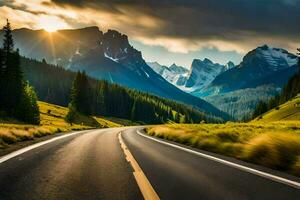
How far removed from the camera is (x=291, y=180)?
8.77 metres

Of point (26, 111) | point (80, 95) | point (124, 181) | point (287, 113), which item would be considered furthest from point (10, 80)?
point (124, 181)

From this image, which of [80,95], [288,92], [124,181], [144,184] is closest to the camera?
[144,184]

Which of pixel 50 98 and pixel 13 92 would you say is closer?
pixel 13 92

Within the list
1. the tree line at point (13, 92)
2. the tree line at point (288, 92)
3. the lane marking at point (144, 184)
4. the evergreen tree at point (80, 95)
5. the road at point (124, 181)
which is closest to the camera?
the lane marking at point (144, 184)

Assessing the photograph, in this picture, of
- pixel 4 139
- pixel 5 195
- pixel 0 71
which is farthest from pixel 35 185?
pixel 0 71

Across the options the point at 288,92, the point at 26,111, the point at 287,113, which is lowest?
the point at 26,111

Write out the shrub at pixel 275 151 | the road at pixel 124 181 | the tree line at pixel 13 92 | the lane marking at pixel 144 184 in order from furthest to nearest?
the tree line at pixel 13 92 < the shrub at pixel 275 151 < the road at pixel 124 181 < the lane marking at pixel 144 184

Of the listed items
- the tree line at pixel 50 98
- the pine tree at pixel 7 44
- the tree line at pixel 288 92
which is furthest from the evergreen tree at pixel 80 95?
the tree line at pixel 288 92

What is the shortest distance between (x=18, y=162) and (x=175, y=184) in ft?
16.9

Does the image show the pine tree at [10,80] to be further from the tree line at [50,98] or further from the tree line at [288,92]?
the tree line at [288,92]

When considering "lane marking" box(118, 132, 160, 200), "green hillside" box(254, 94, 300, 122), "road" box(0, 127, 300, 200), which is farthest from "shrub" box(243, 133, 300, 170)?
"green hillside" box(254, 94, 300, 122)

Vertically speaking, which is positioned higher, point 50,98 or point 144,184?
point 50,98

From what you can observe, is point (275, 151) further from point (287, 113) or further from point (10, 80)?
point (287, 113)

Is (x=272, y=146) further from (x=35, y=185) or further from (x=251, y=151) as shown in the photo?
(x=35, y=185)
